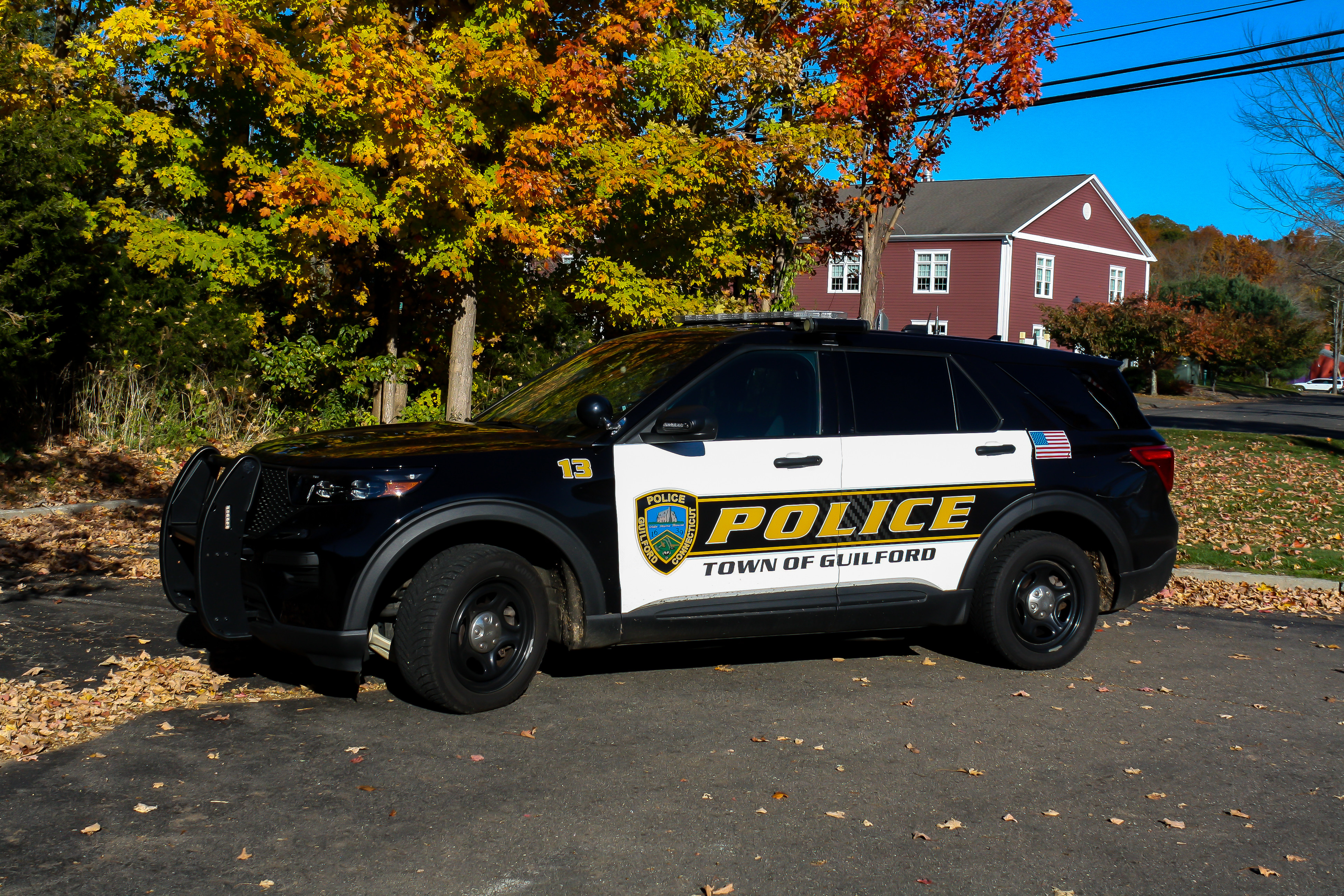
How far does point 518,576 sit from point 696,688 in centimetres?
130

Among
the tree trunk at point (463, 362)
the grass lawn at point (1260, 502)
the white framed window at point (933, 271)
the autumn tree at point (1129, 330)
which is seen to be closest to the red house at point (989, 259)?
the white framed window at point (933, 271)

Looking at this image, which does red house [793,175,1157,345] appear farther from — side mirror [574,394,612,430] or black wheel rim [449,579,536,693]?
black wheel rim [449,579,536,693]

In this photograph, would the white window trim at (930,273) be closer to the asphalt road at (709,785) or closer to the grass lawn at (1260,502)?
the grass lawn at (1260,502)

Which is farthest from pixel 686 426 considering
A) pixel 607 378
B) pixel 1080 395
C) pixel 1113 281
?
pixel 1113 281

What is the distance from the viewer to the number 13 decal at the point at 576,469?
5.49 m

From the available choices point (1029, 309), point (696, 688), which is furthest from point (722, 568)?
point (1029, 309)

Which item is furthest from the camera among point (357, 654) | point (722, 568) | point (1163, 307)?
point (1163, 307)

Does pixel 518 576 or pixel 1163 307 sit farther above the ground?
pixel 1163 307

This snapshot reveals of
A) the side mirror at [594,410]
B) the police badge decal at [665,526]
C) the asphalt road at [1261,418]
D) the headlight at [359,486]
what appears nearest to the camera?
the headlight at [359,486]

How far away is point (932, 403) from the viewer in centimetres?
640

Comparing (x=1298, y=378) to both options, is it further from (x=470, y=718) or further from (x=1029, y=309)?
(x=470, y=718)

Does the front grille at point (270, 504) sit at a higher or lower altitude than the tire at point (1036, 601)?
higher

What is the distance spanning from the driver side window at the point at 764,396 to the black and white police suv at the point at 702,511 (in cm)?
1

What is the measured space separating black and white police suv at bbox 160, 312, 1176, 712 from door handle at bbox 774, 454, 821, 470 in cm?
1
